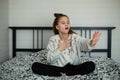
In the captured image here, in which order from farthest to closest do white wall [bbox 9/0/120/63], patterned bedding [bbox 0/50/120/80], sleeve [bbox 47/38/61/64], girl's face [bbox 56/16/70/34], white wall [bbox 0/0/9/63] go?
white wall [bbox 9/0/120/63] < white wall [bbox 0/0/9/63] < girl's face [bbox 56/16/70/34] < sleeve [bbox 47/38/61/64] < patterned bedding [bbox 0/50/120/80]

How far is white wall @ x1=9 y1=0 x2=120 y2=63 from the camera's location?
283 cm

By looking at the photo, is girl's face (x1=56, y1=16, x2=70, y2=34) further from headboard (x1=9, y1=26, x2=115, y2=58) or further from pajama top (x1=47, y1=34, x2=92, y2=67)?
headboard (x1=9, y1=26, x2=115, y2=58)

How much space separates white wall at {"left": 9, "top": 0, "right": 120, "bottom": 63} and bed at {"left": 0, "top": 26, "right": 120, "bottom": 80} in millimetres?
101

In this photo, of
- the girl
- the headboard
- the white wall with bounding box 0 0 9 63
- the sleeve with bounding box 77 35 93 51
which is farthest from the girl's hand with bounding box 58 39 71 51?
the white wall with bounding box 0 0 9 63

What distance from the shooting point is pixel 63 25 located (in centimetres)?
209

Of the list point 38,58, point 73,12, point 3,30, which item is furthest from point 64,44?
point 3,30

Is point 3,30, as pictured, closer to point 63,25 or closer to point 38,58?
point 38,58

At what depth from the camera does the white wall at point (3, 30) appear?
2706mm

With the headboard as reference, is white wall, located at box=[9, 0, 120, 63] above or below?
above

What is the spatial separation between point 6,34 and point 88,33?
1094 mm

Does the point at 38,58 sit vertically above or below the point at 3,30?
below

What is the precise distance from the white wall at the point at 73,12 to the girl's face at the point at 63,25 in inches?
30.4

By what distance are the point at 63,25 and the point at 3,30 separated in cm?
103

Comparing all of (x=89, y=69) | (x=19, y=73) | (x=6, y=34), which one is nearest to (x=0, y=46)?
(x=6, y=34)
